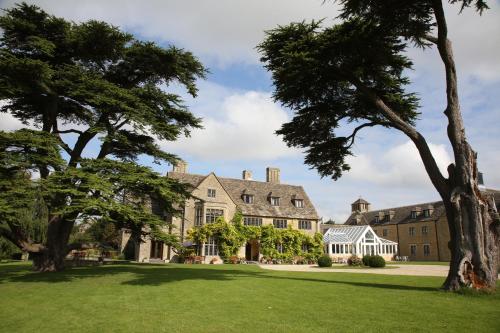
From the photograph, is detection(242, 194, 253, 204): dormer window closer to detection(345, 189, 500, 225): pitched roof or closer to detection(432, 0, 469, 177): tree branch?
detection(345, 189, 500, 225): pitched roof

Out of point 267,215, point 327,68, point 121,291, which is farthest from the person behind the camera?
point 267,215

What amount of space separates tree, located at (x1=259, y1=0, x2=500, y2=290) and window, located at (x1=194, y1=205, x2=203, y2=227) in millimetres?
23516

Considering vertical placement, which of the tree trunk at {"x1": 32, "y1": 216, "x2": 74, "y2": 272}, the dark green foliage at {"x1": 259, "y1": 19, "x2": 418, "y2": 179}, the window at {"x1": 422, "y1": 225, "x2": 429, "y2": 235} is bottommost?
the tree trunk at {"x1": 32, "y1": 216, "x2": 74, "y2": 272}

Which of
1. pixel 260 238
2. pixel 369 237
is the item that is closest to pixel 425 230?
pixel 369 237

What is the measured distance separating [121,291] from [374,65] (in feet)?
45.9

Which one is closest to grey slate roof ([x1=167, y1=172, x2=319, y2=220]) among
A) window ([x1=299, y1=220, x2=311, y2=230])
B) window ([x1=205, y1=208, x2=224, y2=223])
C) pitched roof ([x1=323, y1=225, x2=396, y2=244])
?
window ([x1=299, y1=220, x2=311, y2=230])

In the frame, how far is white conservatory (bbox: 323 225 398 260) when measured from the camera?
50.4m

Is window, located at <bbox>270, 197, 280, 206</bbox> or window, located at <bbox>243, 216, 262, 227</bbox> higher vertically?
window, located at <bbox>270, 197, 280, 206</bbox>

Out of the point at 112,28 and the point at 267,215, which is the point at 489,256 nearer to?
the point at 112,28

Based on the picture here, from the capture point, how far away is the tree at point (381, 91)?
13.9 m

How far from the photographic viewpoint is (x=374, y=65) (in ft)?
53.1

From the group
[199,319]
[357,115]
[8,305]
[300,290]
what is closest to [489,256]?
[300,290]

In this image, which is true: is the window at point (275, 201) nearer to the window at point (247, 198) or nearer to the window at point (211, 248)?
the window at point (247, 198)

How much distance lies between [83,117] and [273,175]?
3161cm
